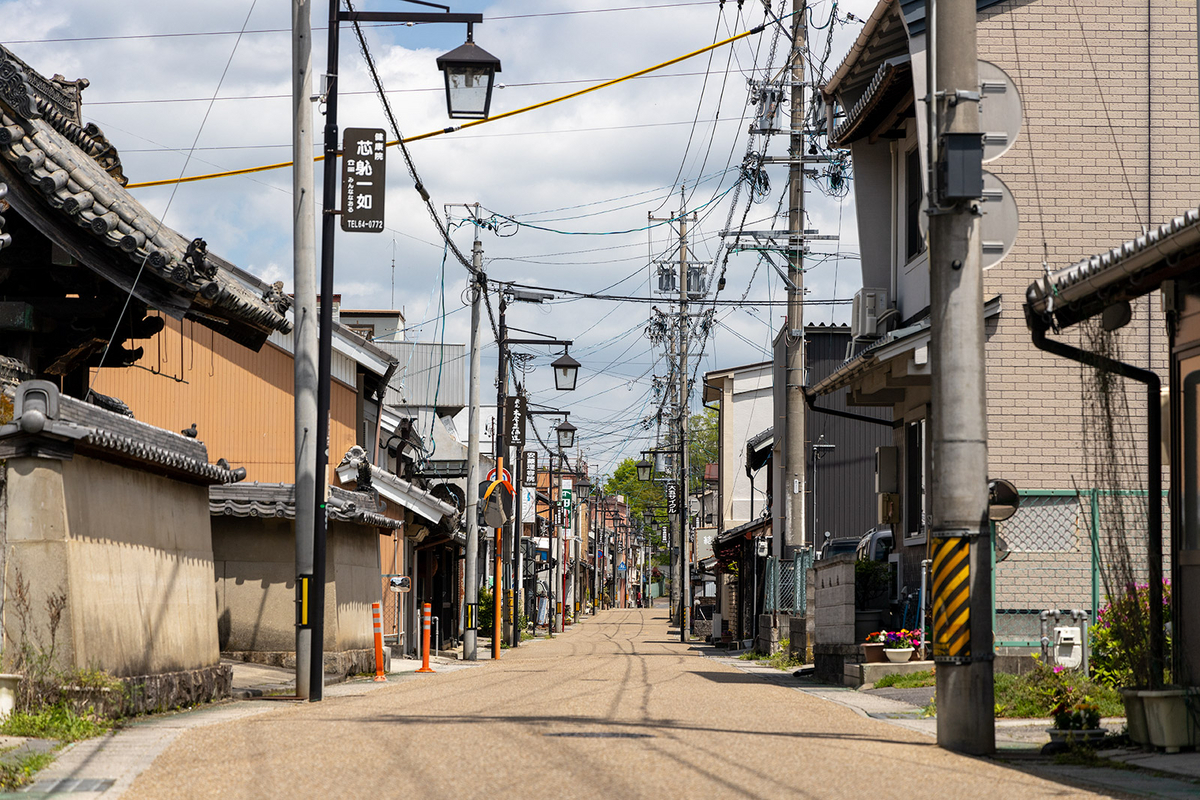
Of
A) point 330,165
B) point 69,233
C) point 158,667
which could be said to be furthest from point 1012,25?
point 158,667

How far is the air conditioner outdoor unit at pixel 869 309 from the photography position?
21016 millimetres

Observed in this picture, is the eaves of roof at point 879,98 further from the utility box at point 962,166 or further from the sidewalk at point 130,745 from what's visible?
the sidewalk at point 130,745

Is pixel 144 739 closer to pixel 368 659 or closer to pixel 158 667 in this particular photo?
pixel 158 667

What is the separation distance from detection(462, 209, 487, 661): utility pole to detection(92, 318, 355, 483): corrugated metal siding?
5.42 m

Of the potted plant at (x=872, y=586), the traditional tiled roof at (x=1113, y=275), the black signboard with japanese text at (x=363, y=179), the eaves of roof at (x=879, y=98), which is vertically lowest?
the potted plant at (x=872, y=586)

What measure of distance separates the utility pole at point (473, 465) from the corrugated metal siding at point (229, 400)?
5422 millimetres

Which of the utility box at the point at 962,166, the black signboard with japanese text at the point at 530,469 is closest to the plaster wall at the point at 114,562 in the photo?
the utility box at the point at 962,166

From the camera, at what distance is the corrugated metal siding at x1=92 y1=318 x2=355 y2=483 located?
2681 cm

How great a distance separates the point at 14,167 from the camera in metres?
11.3

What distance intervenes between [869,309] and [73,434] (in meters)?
13.4

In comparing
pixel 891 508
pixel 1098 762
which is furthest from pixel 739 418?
pixel 1098 762

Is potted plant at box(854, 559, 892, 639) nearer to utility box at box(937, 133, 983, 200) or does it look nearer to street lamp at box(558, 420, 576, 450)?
utility box at box(937, 133, 983, 200)

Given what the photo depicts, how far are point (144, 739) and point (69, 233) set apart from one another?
472 centimetres

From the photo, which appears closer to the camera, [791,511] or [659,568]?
[791,511]
